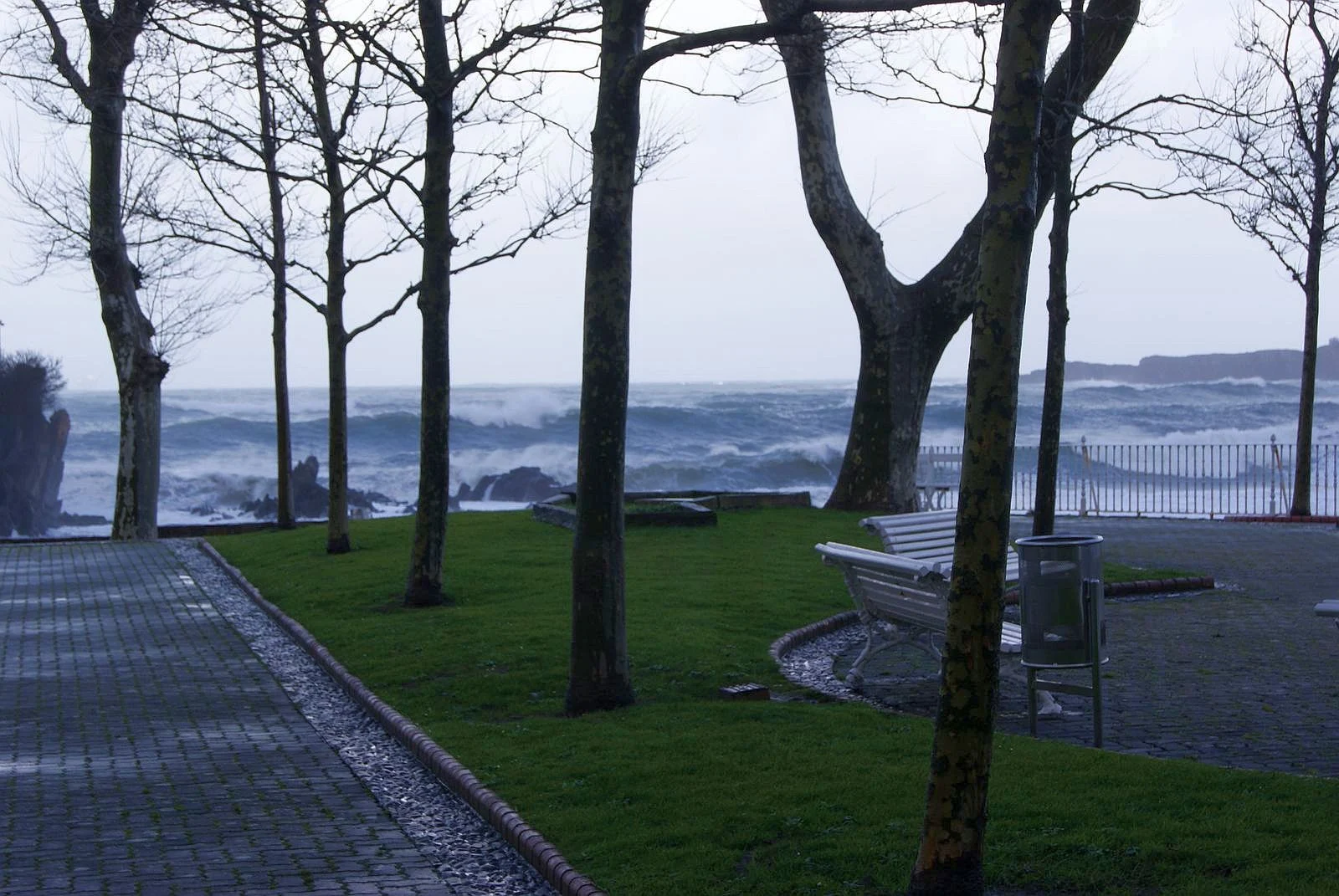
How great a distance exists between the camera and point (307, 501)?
4466cm

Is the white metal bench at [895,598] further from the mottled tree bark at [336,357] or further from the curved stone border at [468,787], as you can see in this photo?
the mottled tree bark at [336,357]

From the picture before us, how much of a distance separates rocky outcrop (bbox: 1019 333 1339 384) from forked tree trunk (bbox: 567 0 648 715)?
74448 mm

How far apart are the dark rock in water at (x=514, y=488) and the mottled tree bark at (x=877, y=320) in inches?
1116

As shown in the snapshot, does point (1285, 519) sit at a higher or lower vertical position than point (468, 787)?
lower

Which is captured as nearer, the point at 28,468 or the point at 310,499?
the point at 28,468

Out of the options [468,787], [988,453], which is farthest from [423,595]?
[988,453]

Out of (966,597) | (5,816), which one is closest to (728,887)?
(966,597)

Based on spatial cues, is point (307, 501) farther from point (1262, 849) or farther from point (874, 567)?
point (1262, 849)

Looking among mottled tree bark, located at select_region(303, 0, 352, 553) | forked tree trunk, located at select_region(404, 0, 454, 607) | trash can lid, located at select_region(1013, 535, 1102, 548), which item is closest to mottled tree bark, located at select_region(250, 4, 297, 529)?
mottled tree bark, located at select_region(303, 0, 352, 553)

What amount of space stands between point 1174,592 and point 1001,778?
8793 millimetres

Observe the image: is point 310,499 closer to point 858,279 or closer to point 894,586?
point 858,279

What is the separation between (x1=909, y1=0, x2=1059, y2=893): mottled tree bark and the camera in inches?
178

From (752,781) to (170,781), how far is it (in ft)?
9.74

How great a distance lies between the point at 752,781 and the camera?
646cm
